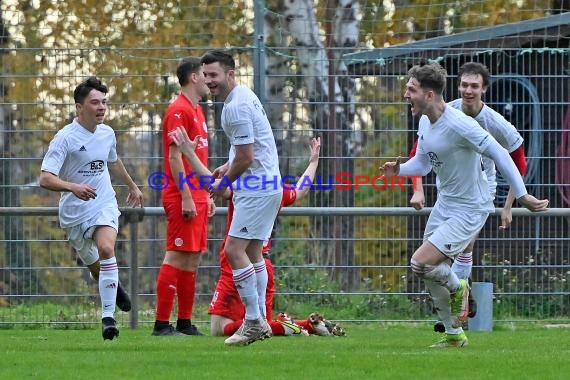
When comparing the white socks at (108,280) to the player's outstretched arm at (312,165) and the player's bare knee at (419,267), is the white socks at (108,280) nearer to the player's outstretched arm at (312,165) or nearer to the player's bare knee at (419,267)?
the player's outstretched arm at (312,165)

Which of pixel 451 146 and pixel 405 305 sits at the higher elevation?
pixel 451 146

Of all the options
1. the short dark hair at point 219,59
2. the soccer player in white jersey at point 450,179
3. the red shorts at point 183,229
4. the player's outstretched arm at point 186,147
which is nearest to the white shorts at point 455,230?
the soccer player in white jersey at point 450,179

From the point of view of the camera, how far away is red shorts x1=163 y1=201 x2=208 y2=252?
12391mm

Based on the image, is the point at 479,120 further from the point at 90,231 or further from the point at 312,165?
the point at 90,231

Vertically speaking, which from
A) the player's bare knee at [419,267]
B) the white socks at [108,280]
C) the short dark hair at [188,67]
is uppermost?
the short dark hair at [188,67]

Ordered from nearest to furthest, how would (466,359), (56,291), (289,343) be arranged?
(466,359) → (289,343) → (56,291)

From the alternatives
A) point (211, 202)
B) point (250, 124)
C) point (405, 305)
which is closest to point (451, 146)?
point (250, 124)

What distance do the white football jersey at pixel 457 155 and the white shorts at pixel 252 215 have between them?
1128 millimetres

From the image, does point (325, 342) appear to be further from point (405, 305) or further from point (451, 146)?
point (405, 305)

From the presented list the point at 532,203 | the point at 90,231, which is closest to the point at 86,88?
the point at 90,231

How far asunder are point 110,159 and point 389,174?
2.50 metres

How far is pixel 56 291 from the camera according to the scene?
14359 mm

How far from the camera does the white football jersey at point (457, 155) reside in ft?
34.0

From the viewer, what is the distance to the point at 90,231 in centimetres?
1170
